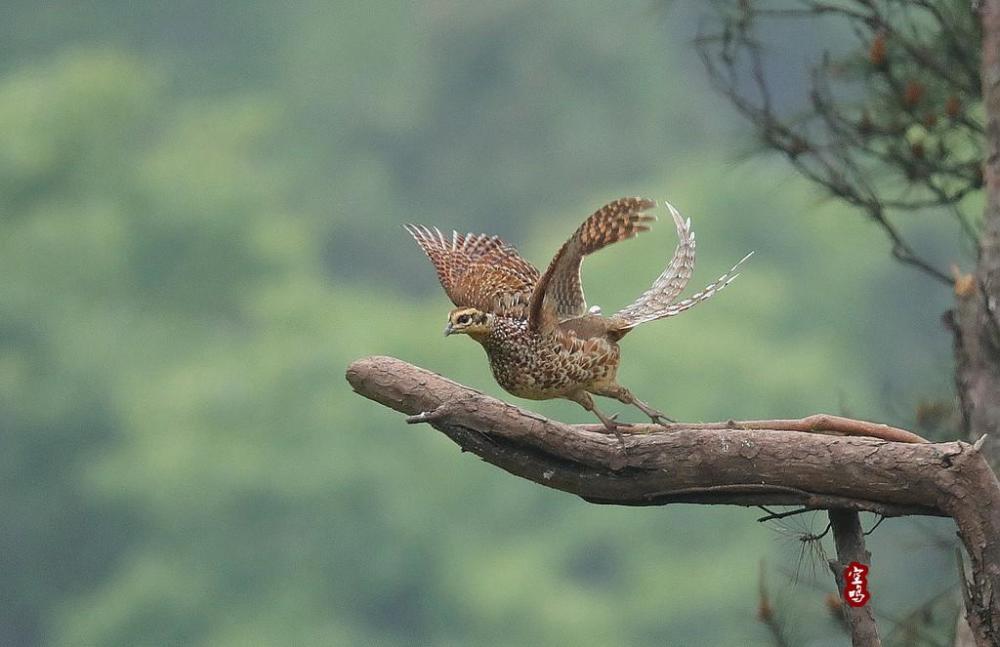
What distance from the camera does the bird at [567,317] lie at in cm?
284

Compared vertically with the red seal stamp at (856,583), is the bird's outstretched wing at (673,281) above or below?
above

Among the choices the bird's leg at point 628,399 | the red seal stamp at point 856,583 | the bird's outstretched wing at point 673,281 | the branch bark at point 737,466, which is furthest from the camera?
the bird's outstretched wing at point 673,281

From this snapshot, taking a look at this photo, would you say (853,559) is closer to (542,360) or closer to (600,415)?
(600,415)

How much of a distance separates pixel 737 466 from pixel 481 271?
2.40 ft

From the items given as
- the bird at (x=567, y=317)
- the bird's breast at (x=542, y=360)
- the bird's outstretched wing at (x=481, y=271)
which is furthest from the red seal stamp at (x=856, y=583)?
the bird's outstretched wing at (x=481, y=271)

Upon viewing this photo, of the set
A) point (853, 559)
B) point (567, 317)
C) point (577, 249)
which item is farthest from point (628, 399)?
point (853, 559)

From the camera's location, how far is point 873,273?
1512cm

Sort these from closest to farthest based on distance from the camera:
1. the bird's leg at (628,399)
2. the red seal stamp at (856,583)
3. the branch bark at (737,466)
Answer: the branch bark at (737,466) < the red seal stamp at (856,583) < the bird's leg at (628,399)

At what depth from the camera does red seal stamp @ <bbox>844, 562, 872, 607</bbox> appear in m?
2.72

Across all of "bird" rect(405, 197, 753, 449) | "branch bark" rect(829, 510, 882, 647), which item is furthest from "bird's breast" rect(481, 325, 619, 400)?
Answer: "branch bark" rect(829, 510, 882, 647)

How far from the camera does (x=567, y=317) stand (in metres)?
3.04

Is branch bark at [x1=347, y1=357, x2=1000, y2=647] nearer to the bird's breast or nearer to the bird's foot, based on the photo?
the bird's foot

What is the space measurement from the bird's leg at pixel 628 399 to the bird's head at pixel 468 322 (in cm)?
28

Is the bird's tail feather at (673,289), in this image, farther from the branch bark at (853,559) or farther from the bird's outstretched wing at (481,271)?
the branch bark at (853,559)
